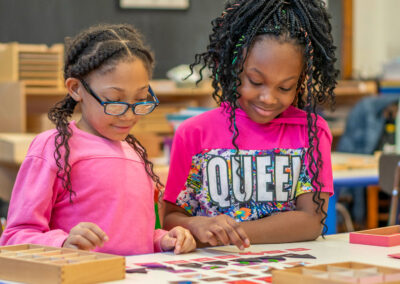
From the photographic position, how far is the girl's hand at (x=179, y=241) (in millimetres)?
1471

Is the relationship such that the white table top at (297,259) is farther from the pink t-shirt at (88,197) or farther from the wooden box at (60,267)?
the pink t-shirt at (88,197)

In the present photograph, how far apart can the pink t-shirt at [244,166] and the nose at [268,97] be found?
5.0 inches

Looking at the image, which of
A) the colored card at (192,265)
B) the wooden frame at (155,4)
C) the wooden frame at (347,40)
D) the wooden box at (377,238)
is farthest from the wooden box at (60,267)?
the wooden frame at (347,40)

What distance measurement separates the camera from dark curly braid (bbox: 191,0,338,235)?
1.68 meters

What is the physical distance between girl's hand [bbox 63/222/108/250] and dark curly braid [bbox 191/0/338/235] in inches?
19.7

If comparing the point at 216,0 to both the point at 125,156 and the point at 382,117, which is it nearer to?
the point at 382,117

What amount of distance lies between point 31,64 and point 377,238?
3398mm

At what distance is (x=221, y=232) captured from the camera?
1.49 m

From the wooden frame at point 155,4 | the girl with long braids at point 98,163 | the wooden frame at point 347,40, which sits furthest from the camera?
the wooden frame at point 347,40

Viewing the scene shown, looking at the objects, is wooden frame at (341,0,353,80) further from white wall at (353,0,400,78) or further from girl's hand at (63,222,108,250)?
girl's hand at (63,222,108,250)

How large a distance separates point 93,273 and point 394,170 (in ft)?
6.98

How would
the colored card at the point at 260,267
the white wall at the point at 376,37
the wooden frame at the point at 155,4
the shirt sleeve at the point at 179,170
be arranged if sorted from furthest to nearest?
the white wall at the point at 376,37 < the wooden frame at the point at 155,4 < the shirt sleeve at the point at 179,170 < the colored card at the point at 260,267

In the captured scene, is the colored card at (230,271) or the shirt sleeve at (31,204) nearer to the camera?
the colored card at (230,271)

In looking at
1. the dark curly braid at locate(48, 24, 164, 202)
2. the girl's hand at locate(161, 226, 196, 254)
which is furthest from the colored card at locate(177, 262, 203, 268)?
the dark curly braid at locate(48, 24, 164, 202)
